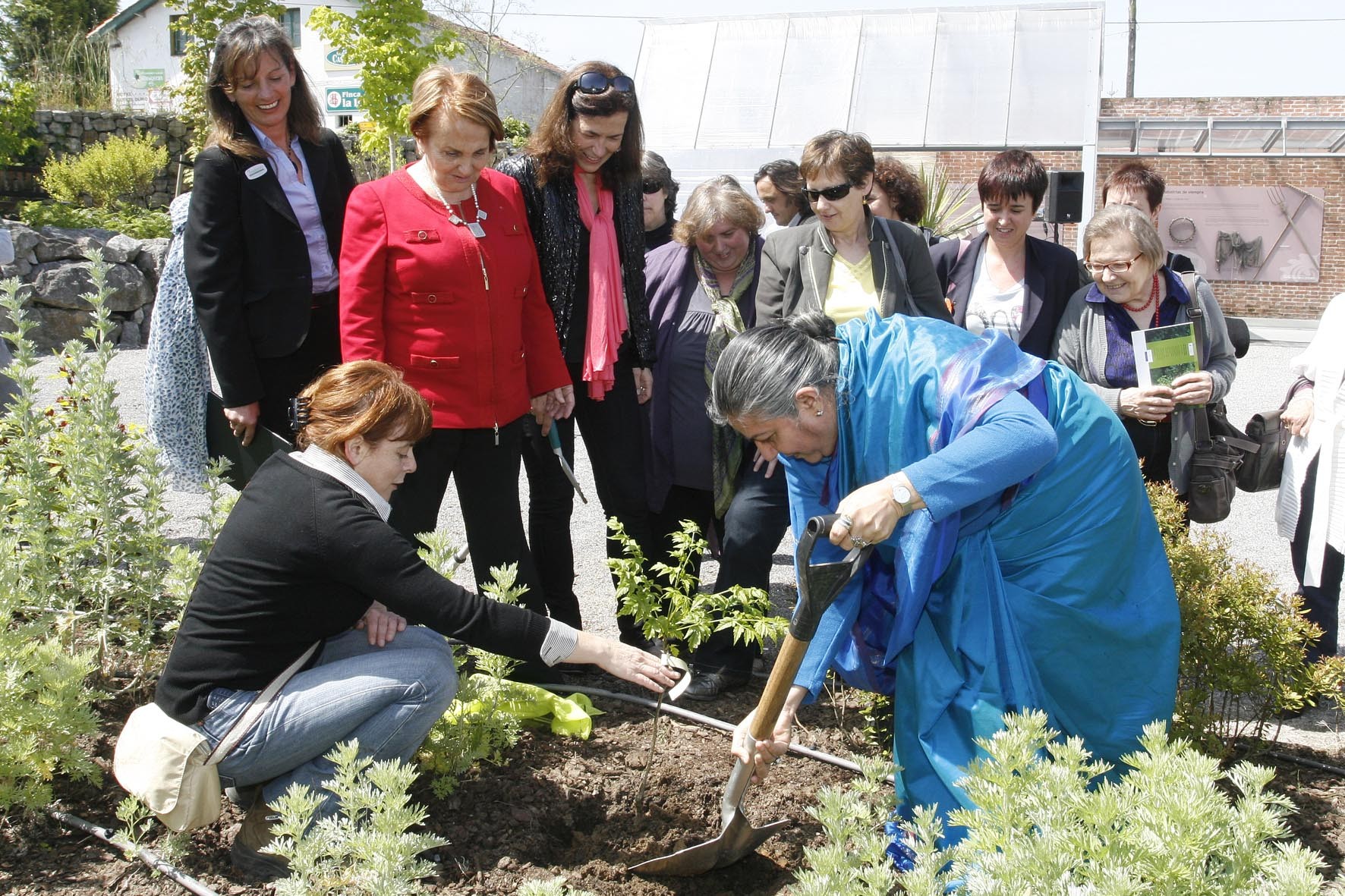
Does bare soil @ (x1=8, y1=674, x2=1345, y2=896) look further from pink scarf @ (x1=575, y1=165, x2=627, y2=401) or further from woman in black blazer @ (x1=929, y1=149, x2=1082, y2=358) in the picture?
woman in black blazer @ (x1=929, y1=149, x2=1082, y2=358)

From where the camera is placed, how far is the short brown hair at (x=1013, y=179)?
4.25 metres

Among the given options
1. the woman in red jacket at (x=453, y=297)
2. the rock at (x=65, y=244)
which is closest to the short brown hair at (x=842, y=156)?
the woman in red jacket at (x=453, y=297)

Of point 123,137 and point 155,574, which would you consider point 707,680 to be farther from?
point 123,137

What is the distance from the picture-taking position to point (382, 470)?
104 inches

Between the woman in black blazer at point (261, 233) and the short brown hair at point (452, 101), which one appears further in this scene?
the woman in black blazer at point (261, 233)

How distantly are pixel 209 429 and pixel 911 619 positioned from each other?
238 cm

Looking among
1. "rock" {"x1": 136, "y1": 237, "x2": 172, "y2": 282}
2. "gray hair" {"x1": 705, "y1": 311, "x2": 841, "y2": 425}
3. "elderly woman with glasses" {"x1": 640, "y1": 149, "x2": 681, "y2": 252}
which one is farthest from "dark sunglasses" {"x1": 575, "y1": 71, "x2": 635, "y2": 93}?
"rock" {"x1": 136, "y1": 237, "x2": 172, "y2": 282}

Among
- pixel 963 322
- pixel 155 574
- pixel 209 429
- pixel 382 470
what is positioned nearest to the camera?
pixel 382 470

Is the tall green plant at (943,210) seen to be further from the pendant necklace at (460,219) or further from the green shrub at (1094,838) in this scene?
the green shrub at (1094,838)

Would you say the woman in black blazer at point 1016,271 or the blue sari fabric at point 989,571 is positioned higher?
the woman in black blazer at point 1016,271

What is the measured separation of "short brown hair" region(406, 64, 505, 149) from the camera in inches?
128

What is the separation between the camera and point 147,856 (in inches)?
99.3

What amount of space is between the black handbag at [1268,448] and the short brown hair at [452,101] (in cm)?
285

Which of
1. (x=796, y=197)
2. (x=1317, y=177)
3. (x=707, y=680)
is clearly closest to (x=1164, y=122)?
(x=1317, y=177)
